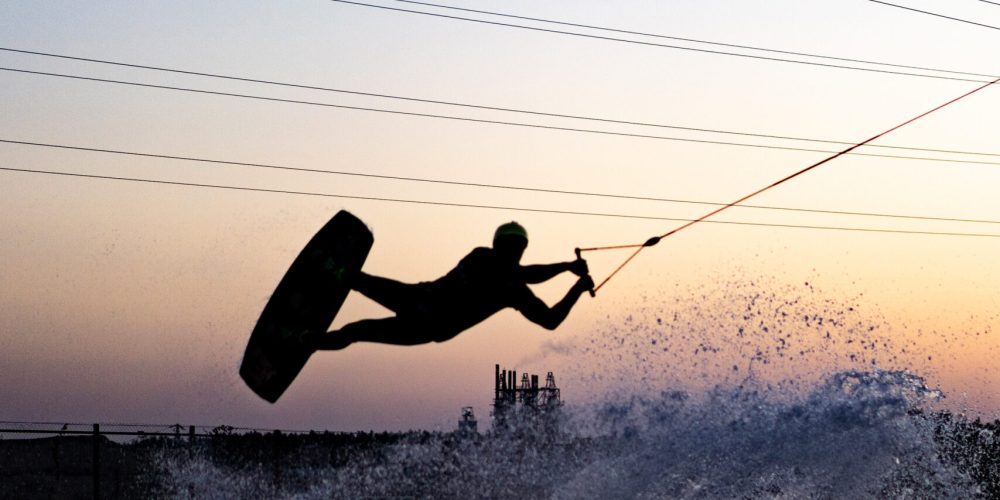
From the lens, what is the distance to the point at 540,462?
610 inches

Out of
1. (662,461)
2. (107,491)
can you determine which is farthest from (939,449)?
(107,491)

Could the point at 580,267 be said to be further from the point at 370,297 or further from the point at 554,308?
the point at 370,297

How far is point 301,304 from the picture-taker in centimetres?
1053

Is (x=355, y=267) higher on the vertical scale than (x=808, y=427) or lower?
higher

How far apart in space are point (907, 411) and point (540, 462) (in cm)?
456

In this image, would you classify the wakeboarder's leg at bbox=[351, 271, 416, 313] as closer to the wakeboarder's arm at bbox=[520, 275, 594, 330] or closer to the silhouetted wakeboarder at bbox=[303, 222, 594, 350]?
the silhouetted wakeboarder at bbox=[303, 222, 594, 350]

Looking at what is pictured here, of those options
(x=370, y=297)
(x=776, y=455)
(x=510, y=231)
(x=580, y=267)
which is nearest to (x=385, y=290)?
(x=370, y=297)

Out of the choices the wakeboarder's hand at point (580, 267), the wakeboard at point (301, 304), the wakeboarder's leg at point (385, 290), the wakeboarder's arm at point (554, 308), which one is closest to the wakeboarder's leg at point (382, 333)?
the wakeboarder's leg at point (385, 290)

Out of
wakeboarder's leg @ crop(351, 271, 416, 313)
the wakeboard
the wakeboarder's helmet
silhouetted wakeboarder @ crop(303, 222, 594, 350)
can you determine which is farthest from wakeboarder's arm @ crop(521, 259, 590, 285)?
the wakeboard

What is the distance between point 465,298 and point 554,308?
0.79 metres

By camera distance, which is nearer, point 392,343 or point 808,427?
point 392,343

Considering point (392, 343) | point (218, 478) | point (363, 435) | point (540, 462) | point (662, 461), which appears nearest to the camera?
point (392, 343)

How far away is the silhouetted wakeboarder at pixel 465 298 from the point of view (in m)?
9.33

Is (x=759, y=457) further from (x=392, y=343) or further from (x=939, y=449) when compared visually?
(x=392, y=343)
